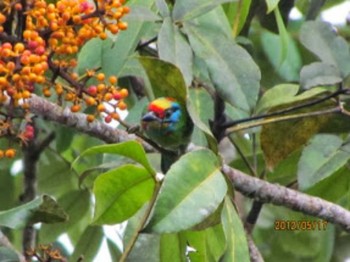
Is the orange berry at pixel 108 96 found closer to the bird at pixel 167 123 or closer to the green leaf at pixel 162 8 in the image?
the bird at pixel 167 123

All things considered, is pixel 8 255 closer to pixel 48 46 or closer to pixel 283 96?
pixel 48 46

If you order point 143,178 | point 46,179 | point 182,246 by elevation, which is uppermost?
point 143,178

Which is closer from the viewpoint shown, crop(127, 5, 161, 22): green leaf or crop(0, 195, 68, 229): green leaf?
crop(0, 195, 68, 229): green leaf

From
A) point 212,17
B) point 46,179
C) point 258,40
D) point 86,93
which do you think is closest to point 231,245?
point 86,93

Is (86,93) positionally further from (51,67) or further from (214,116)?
(214,116)

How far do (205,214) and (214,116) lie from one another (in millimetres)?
500

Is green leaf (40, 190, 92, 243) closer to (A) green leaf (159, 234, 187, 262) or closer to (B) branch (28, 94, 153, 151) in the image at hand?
(B) branch (28, 94, 153, 151)

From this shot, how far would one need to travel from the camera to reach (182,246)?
148 cm

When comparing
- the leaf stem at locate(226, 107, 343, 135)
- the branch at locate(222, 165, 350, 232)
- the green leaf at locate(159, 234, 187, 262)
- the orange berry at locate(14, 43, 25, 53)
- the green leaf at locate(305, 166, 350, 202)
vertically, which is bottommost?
the green leaf at locate(305, 166, 350, 202)

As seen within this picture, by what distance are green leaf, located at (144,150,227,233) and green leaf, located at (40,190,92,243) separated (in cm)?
88

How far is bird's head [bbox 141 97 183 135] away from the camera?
1.44 metres

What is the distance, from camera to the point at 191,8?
1.58 m

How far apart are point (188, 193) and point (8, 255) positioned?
32cm
